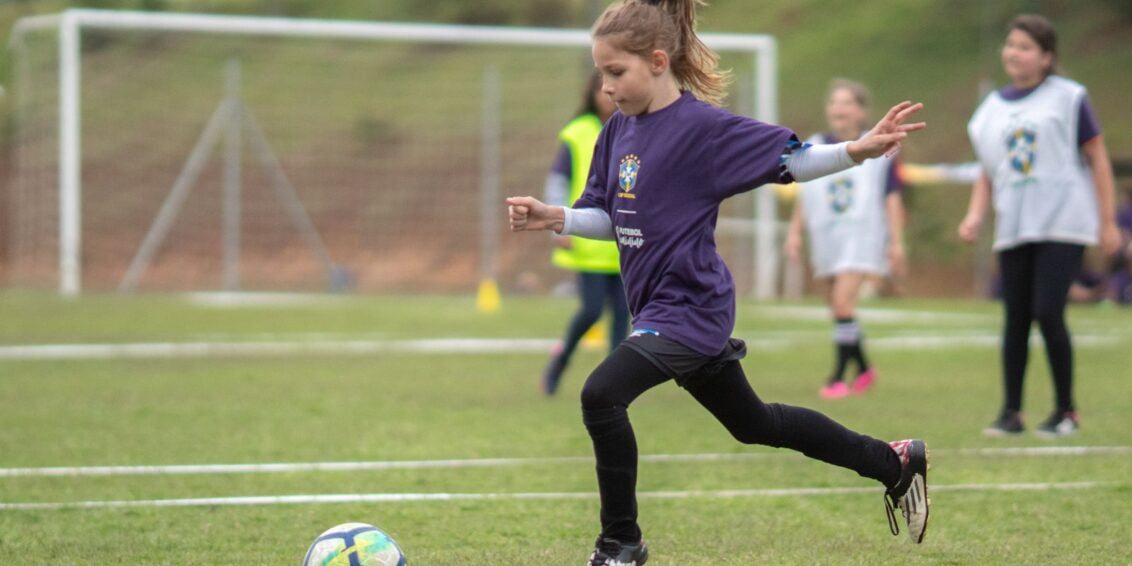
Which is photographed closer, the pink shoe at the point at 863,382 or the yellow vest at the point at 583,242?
the yellow vest at the point at 583,242

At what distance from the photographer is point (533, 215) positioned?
4.50 metres

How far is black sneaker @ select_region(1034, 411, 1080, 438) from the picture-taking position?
739 centimetres

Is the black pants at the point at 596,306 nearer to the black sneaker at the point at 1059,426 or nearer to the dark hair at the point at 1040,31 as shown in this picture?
the black sneaker at the point at 1059,426

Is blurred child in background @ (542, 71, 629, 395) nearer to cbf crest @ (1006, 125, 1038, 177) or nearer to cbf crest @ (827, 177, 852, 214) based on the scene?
cbf crest @ (827, 177, 852, 214)

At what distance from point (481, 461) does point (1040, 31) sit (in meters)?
3.27

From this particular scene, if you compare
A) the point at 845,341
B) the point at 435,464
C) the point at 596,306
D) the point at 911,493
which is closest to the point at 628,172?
the point at 911,493

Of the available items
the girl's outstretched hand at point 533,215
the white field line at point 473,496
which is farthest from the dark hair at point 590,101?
the girl's outstretched hand at point 533,215

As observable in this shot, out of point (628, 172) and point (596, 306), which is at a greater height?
point (628, 172)

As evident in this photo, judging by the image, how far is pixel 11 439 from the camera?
24.3ft

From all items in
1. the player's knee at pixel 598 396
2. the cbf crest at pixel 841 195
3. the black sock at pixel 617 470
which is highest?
the cbf crest at pixel 841 195

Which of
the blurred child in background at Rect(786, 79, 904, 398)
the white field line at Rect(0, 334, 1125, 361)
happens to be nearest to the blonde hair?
the blurred child in background at Rect(786, 79, 904, 398)

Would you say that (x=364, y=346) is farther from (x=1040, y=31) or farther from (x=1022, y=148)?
(x=1040, y=31)

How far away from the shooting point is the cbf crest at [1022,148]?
7250mm

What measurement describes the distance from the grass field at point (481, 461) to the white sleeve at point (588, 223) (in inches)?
38.8
